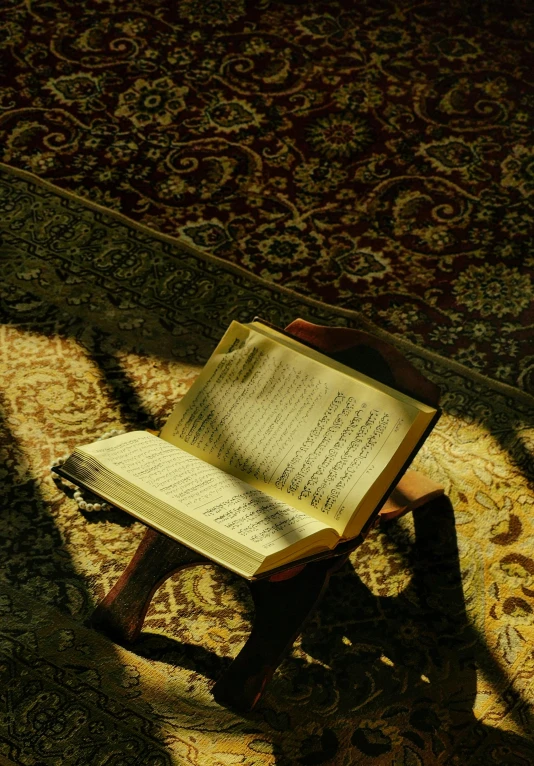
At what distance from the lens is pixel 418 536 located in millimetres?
2145

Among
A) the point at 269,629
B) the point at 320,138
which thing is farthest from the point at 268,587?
the point at 320,138

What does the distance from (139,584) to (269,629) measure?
0.91ft

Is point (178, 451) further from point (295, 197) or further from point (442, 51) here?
point (442, 51)

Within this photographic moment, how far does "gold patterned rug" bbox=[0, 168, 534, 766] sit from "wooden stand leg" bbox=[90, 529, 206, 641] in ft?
0.19

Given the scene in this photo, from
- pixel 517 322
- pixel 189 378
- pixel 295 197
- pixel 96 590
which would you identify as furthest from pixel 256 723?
pixel 295 197

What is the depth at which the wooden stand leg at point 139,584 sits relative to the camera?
1.84 m

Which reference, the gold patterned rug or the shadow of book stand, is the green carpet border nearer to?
the gold patterned rug

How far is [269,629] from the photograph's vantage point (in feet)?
5.90

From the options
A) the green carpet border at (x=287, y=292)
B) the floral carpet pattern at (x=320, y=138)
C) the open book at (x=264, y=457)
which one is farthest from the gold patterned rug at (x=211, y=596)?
the open book at (x=264, y=457)

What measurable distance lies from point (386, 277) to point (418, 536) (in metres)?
0.94

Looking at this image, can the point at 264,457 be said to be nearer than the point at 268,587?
Yes

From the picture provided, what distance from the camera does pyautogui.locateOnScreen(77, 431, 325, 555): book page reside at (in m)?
1.51

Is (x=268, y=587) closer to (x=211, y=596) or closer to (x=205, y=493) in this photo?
(x=211, y=596)

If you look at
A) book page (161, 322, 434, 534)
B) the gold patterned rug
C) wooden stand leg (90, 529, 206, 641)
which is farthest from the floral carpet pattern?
wooden stand leg (90, 529, 206, 641)
